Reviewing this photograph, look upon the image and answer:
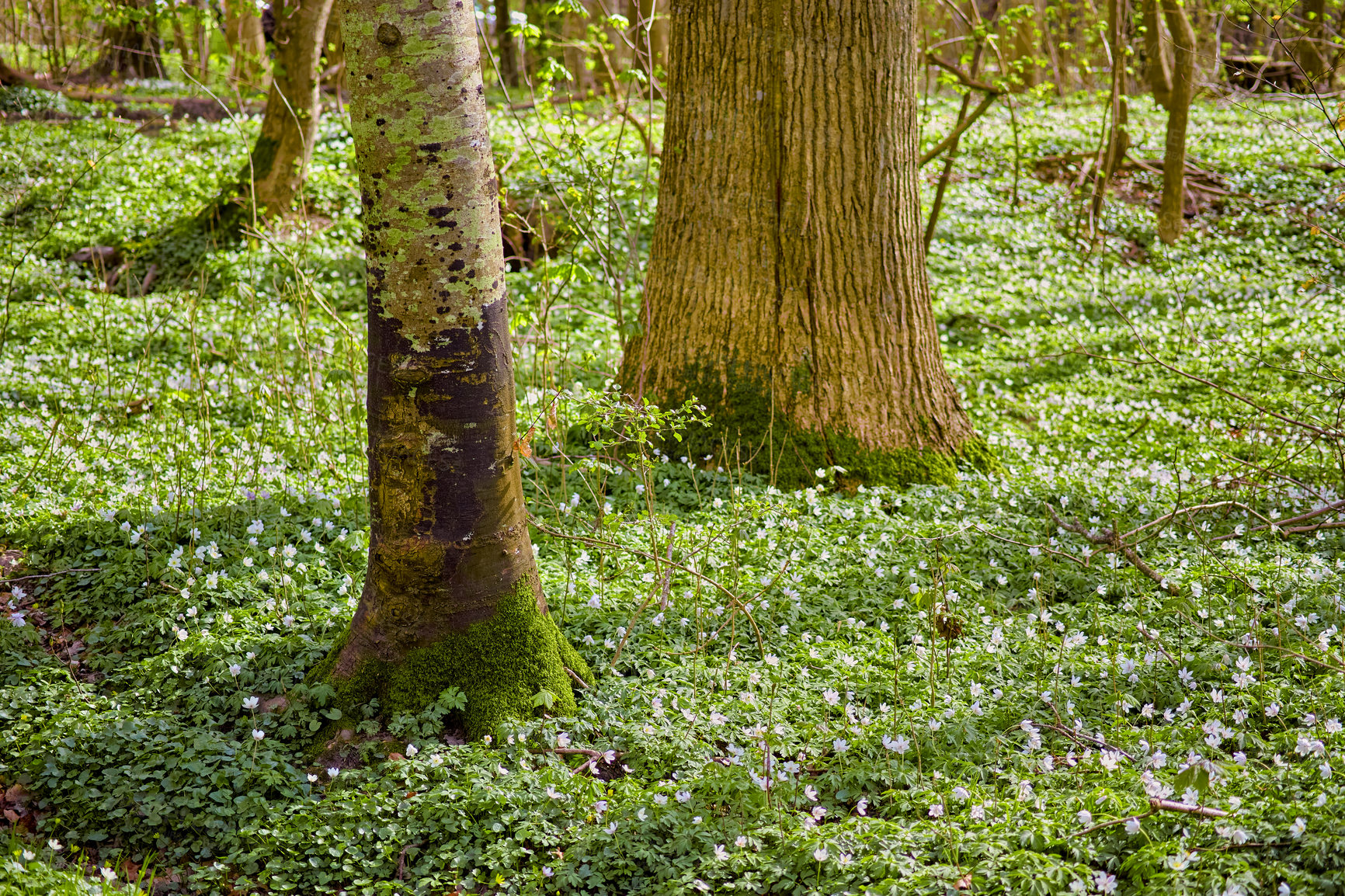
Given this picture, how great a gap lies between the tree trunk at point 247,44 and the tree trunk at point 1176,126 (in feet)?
40.6

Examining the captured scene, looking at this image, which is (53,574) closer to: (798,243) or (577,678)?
(577,678)

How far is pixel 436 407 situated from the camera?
303cm

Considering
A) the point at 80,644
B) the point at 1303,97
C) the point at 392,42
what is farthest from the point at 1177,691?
the point at 80,644

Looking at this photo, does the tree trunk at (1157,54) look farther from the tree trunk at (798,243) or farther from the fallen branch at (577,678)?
the fallen branch at (577,678)

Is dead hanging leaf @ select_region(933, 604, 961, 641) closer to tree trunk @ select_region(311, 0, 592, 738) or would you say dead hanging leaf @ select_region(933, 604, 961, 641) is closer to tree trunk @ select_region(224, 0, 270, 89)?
tree trunk @ select_region(311, 0, 592, 738)

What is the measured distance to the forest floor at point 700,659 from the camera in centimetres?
260

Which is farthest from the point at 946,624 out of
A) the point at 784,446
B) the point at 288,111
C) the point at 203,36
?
the point at 203,36

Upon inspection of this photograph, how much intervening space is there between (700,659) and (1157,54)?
11336 millimetres

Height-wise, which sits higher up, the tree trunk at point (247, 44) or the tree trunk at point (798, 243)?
the tree trunk at point (247, 44)

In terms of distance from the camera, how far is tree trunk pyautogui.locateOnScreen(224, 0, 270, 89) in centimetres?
1402

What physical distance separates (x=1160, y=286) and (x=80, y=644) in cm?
1030

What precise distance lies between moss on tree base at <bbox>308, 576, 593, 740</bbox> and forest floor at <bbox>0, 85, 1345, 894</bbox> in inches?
3.6

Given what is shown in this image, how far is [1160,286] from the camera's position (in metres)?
9.92

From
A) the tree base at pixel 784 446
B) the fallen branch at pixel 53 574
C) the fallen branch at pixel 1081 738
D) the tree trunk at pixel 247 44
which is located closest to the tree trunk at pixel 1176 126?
the tree base at pixel 784 446
